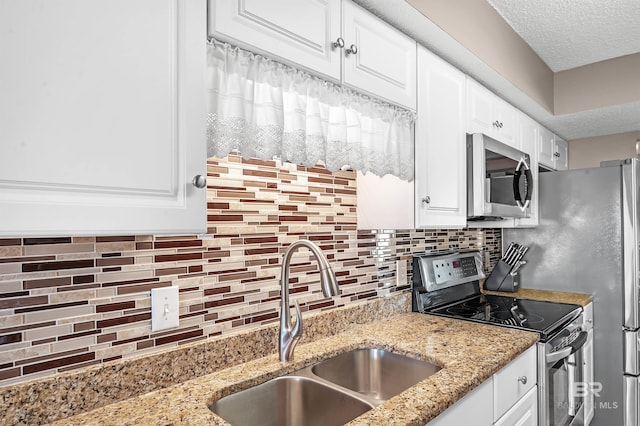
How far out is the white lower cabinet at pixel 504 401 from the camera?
1193 mm

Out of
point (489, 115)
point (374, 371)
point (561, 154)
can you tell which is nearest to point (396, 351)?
point (374, 371)

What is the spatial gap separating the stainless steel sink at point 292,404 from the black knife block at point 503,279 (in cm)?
186

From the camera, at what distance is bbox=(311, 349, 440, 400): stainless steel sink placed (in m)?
1.43

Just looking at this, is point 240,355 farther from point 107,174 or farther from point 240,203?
point 107,174

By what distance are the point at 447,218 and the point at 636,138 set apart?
271cm

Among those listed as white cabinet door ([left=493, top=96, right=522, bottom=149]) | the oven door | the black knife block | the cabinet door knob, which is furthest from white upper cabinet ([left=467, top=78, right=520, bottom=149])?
the cabinet door knob

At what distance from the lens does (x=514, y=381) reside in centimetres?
150

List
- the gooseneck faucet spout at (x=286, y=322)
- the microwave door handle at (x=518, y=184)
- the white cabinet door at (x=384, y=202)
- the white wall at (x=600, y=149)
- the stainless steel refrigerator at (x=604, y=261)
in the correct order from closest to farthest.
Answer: the gooseneck faucet spout at (x=286, y=322)
the white cabinet door at (x=384, y=202)
the microwave door handle at (x=518, y=184)
the stainless steel refrigerator at (x=604, y=261)
the white wall at (x=600, y=149)

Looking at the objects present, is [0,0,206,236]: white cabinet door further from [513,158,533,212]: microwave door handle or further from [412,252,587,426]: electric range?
[513,158,533,212]: microwave door handle

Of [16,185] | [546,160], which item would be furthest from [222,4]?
[546,160]

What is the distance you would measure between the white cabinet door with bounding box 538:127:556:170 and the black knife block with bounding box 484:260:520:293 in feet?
2.76

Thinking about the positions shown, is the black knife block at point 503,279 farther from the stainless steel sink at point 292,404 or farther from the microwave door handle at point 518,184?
the stainless steel sink at point 292,404

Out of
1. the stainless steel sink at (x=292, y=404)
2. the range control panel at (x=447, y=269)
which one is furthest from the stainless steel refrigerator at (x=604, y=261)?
the stainless steel sink at (x=292, y=404)

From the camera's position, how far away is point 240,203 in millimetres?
1372
